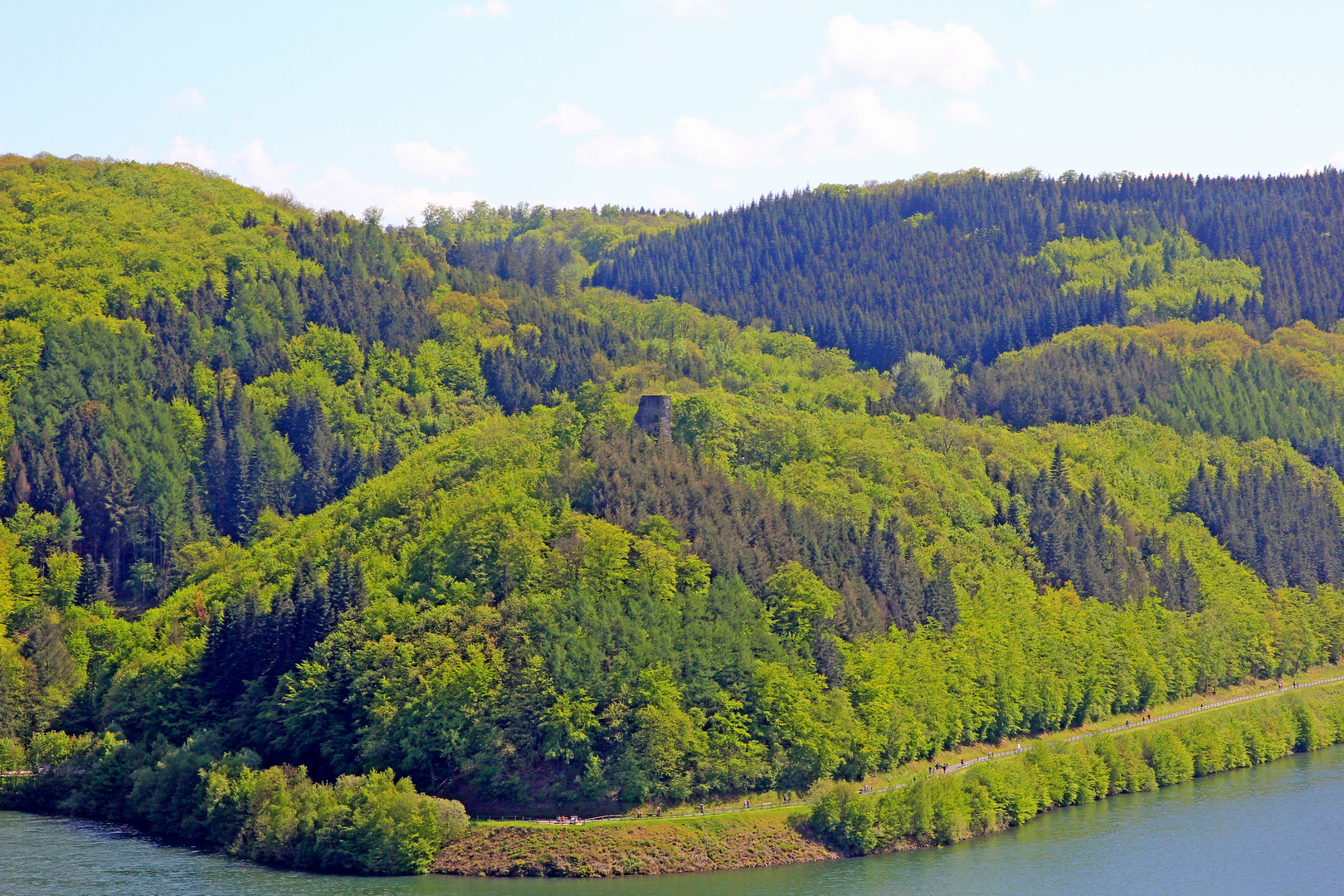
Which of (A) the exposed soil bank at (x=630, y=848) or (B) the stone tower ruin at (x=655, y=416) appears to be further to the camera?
(B) the stone tower ruin at (x=655, y=416)

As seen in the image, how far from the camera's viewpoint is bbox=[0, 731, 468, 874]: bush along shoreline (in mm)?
92188

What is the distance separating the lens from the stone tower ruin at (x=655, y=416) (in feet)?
443

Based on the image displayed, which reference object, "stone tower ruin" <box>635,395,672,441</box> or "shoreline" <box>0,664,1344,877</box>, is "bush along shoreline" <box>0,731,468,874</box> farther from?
"stone tower ruin" <box>635,395,672,441</box>

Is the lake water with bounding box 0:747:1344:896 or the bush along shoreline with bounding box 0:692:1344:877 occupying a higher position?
the bush along shoreline with bounding box 0:692:1344:877

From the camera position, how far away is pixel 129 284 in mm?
193625

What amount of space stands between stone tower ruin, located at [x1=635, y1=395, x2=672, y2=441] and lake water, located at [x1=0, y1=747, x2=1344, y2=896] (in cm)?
4850

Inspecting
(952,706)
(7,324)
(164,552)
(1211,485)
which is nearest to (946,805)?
(952,706)

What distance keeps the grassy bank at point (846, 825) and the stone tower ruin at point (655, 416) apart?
137 feet

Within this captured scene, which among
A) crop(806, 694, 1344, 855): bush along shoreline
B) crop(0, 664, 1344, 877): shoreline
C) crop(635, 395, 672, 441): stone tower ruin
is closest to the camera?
crop(0, 664, 1344, 877): shoreline

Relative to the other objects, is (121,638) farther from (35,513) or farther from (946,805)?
(946,805)

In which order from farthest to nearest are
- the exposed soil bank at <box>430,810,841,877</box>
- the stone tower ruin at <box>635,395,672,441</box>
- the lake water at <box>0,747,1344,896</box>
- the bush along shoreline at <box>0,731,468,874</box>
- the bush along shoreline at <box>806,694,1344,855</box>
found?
1. the stone tower ruin at <box>635,395,672,441</box>
2. the bush along shoreline at <box>806,694,1344,855</box>
3. the bush along shoreline at <box>0,731,468,874</box>
4. the exposed soil bank at <box>430,810,841,877</box>
5. the lake water at <box>0,747,1344,896</box>

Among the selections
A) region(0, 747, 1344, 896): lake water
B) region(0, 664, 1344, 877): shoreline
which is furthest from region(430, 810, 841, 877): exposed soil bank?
region(0, 747, 1344, 896): lake water

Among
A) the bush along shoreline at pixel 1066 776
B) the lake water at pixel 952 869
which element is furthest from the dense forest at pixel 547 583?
the lake water at pixel 952 869

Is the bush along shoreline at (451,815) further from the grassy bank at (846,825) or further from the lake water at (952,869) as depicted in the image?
the lake water at (952,869)
